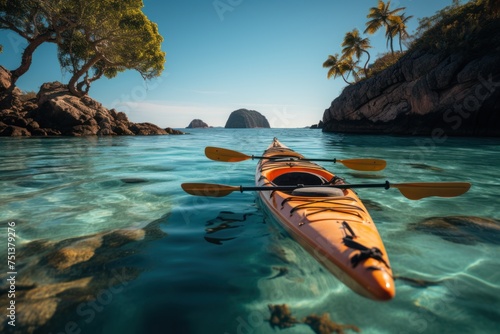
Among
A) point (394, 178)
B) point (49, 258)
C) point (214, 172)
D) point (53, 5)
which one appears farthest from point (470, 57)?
point (53, 5)

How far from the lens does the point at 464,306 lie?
238 cm

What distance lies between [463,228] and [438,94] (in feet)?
69.5

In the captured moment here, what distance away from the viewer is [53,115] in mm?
23125

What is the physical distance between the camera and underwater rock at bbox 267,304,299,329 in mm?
2229

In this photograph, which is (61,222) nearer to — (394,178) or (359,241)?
(359,241)

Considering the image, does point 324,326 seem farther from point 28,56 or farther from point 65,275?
point 28,56

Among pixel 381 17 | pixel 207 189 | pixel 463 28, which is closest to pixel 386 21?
pixel 381 17

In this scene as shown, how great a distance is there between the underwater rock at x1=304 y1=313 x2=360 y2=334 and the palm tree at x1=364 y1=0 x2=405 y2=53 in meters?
38.4

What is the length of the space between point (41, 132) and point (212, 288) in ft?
86.9

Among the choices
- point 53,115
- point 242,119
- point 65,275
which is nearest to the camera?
point 65,275

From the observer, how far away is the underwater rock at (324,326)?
214 cm

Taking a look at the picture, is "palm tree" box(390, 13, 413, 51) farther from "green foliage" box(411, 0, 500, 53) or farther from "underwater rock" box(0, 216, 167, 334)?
"underwater rock" box(0, 216, 167, 334)

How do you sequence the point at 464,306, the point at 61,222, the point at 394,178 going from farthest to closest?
the point at 394,178 → the point at 61,222 → the point at 464,306

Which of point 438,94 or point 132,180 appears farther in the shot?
point 438,94
